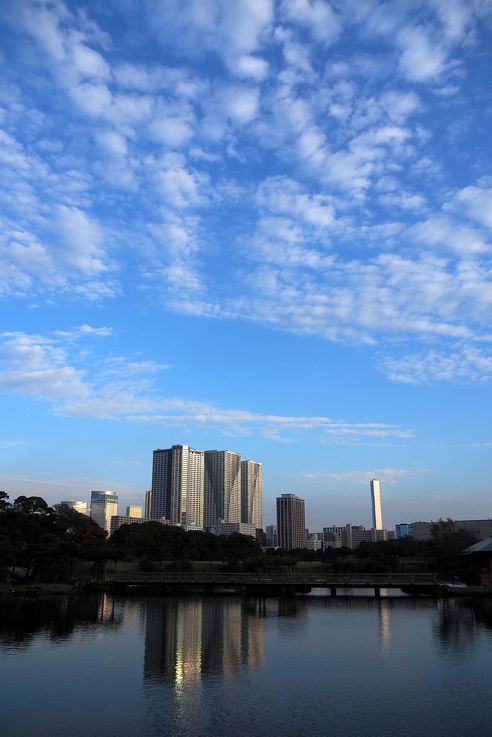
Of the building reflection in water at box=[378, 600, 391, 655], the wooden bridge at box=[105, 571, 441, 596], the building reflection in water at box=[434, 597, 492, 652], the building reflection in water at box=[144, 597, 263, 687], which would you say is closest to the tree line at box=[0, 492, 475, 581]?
the wooden bridge at box=[105, 571, 441, 596]

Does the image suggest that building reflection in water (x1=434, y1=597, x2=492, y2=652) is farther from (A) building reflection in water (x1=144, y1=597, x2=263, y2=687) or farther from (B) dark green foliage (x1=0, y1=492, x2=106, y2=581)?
(B) dark green foliage (x1=0, y1=492, x2=106, y2=581)

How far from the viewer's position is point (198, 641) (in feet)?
104

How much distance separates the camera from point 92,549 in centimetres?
7144

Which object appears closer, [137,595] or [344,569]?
[137,595]

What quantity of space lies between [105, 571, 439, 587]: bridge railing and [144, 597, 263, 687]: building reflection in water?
1262cm

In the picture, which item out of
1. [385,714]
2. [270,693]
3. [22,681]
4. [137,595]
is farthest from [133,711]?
[137,595]

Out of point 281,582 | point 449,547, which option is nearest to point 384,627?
point 281,582

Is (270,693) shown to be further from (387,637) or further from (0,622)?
(0,622)

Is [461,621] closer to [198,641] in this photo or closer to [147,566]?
[198,641]

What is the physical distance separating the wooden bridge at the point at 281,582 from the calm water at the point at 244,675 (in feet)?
60.7

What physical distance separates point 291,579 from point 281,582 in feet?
4.58

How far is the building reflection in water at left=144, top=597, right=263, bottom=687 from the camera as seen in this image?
24422mm

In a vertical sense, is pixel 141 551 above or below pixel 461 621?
above

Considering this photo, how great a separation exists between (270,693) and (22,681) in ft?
30.3
